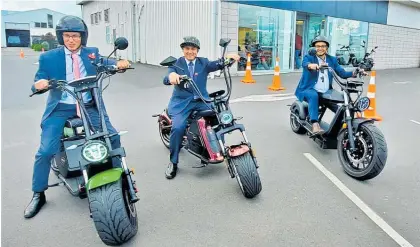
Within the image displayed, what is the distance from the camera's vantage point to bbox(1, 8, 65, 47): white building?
5876 centimetres

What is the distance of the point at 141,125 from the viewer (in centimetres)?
651

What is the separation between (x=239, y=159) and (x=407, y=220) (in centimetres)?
162

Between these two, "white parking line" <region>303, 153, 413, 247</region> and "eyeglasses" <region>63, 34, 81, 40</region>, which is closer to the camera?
"white parking line" <region>303, 153, 413, 247</region>

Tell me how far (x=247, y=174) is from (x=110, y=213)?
4.65 ft

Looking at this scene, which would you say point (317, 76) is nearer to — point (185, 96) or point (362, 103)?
point (362, 103)

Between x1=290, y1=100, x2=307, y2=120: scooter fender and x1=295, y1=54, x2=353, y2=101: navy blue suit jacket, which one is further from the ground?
x1=295, y1=54, x2=353, y2=101: navy blue suit jacket

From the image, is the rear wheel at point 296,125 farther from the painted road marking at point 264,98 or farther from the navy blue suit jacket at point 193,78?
the painted road marking at point 264,98

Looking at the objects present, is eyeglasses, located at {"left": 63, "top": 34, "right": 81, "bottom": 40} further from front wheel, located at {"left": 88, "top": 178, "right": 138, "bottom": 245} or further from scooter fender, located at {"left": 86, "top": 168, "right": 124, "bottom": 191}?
front wheel, located at {"left": 88, "top": 178, "right": 138, "bottom": 245}

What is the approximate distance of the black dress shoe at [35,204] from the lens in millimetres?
3215

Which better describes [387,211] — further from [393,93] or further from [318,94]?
[393,93]

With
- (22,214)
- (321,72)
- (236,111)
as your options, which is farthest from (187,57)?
(236,111)

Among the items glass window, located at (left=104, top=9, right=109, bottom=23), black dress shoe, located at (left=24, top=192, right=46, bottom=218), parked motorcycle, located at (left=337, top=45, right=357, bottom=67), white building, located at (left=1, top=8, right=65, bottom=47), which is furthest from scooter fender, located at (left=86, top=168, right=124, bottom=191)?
white building, located at (left=1, top=8, right=65, bottom=47)

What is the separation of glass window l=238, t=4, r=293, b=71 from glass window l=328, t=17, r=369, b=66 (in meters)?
3.40

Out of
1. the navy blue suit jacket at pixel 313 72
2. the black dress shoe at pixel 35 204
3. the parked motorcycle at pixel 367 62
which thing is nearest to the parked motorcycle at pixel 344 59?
the parked motorcycle at pixel 367 62
